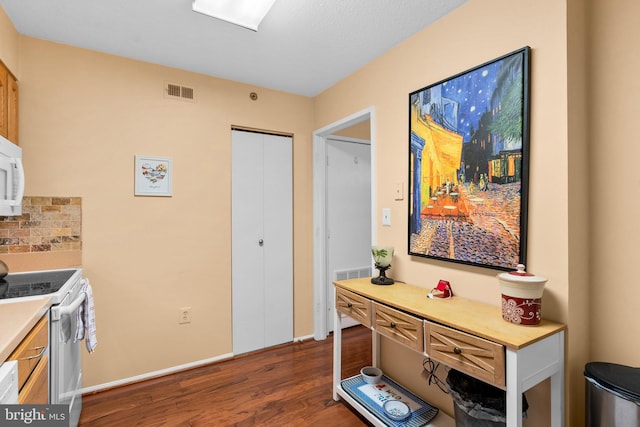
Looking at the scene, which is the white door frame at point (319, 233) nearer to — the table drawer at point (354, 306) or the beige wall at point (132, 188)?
the beige wall at point (132, 188)

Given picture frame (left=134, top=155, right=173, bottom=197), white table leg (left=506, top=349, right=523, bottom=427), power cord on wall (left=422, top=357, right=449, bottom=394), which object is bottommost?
power cord on wall (left=422, top=357, right=449, bottom=394)

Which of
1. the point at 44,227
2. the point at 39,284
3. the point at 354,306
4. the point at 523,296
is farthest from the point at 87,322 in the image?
the point at 523,296

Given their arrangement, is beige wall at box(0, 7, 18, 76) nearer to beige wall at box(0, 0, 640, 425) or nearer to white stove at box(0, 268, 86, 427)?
beige wall at box(0, 0, 640, 425)

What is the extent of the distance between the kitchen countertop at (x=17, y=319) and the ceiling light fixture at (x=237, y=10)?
5.44 ft

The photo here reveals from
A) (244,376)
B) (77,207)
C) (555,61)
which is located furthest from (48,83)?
(555,61)

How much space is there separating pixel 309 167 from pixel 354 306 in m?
1.62

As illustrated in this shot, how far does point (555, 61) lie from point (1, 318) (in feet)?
8.31

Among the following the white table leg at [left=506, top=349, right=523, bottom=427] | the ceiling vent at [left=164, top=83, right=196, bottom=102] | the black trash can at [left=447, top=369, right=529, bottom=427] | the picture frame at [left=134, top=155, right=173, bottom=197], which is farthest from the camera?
the ceiling vent at [left=164, top=83, right=196, bottom=102]

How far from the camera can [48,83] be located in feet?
6.85

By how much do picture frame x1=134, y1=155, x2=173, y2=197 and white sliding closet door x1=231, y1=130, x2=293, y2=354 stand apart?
0.53 m

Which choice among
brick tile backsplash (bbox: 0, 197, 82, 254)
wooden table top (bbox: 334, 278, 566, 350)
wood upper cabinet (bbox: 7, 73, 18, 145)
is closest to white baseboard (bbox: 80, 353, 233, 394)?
brick tile backsplash (bbox: 0, 197, 82, 254)

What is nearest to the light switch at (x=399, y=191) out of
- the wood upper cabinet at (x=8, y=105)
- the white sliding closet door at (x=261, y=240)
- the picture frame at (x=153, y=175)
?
the white sliding closet door at (x=261, y=240)

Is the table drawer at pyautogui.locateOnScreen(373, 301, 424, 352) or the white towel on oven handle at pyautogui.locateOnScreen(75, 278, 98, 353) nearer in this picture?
the table drawer at pyautogui.locateOnScreen(373, 301, 424, 352)

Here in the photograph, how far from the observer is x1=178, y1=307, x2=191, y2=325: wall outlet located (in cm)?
253
